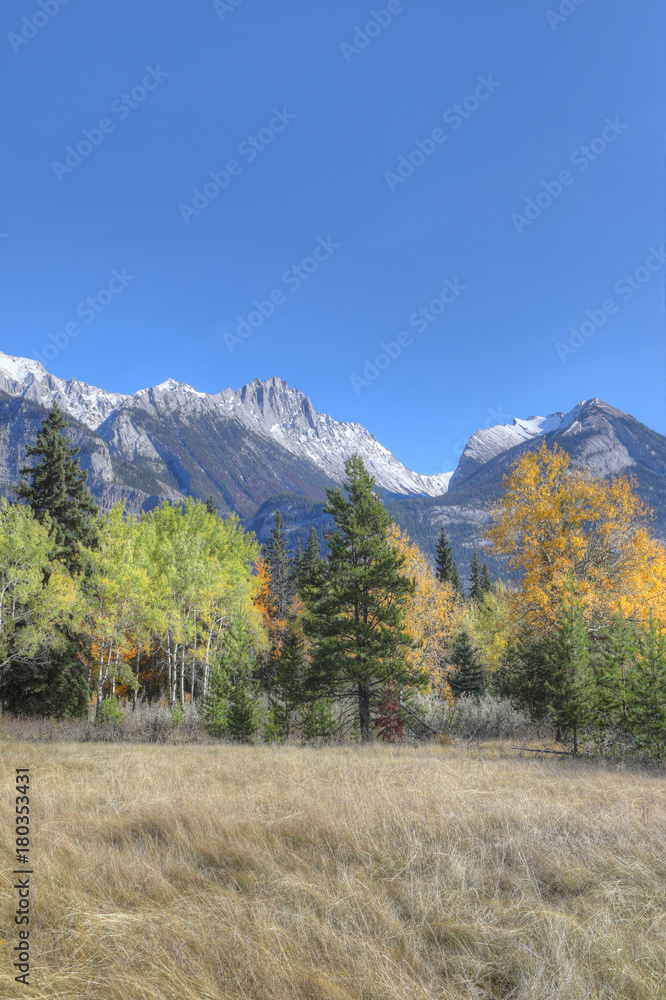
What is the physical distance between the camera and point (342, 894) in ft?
12.8

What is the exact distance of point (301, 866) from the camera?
4547 millimetres

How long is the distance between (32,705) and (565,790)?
25.2 meters

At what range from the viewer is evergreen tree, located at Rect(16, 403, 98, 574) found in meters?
25.6

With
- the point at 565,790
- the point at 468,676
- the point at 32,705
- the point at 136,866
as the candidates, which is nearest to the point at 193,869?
the point at 136,866

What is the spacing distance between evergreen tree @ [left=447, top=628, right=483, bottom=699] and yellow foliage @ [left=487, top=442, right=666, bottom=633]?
10.9 m

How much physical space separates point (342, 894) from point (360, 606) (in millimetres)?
14572

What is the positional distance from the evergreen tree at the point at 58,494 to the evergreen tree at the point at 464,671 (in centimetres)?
2239

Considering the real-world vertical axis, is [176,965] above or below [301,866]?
above

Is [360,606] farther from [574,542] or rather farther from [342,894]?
[342,894]

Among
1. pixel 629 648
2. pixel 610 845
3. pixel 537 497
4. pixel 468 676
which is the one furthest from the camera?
pixel 468 676

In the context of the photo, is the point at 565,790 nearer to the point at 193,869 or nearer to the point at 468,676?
the point at 193,869

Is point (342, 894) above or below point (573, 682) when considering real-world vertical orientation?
above

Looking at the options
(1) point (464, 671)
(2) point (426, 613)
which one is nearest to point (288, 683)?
(2) point (426, 613)

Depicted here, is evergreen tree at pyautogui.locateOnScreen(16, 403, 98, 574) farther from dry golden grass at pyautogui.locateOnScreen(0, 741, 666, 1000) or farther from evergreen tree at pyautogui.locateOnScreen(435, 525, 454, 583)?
evergreen tree at pyautogui.locateOnScreen(435, 525, 454, 583)
